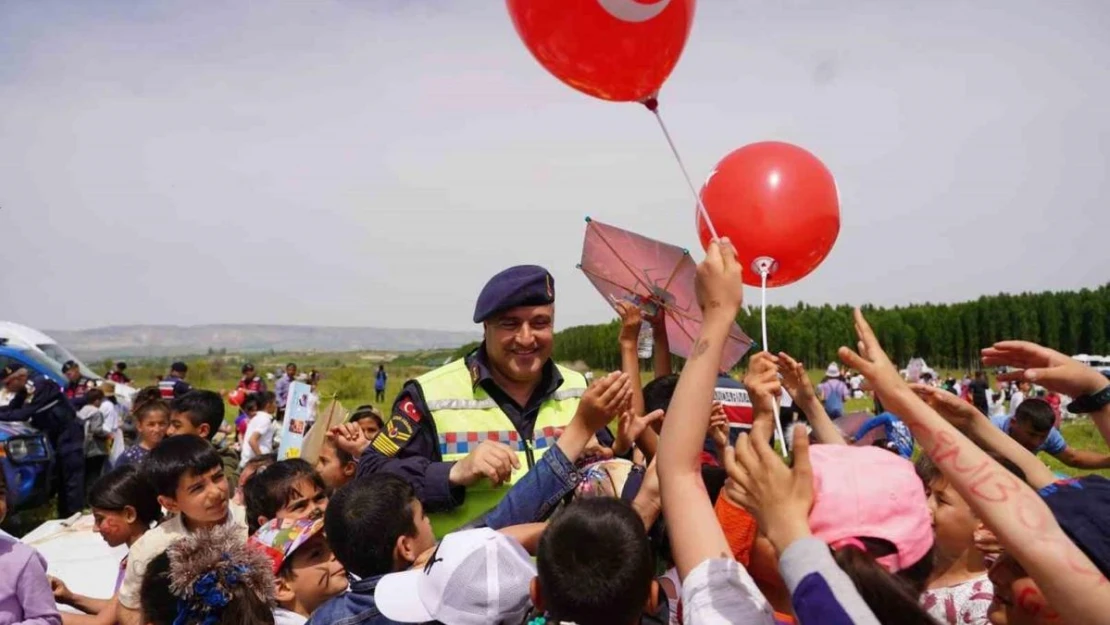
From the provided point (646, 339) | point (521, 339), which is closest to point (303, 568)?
point (521, 339)

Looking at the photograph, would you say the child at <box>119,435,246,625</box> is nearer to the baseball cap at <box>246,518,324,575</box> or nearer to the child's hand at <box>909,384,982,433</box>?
the baseball cap at <box>246,518,324,575</box>

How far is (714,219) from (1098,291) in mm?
71102

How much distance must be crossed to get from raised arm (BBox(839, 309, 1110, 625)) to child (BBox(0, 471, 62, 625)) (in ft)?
9.78

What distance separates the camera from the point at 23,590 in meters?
2.91

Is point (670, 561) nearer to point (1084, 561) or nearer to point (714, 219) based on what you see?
point (1084, 561)

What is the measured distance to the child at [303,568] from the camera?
2.95 meters

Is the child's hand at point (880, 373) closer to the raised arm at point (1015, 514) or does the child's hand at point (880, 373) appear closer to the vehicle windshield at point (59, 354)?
the raised arm at point (1015, 514)

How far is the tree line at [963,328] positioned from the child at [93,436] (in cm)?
5057

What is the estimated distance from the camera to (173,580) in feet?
8.07

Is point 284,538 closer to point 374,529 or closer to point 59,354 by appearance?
point 374,529

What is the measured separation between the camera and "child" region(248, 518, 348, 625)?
2949mm

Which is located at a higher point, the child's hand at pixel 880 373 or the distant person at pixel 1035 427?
the child's hand at pixel 880 373

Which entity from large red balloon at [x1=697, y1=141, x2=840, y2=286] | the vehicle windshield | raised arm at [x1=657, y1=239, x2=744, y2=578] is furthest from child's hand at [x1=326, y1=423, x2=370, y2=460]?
the vehicle windshield

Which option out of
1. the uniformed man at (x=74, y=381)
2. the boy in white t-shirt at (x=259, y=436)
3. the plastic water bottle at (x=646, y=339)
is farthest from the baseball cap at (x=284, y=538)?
the uniformed man at (x=74, y=381)
